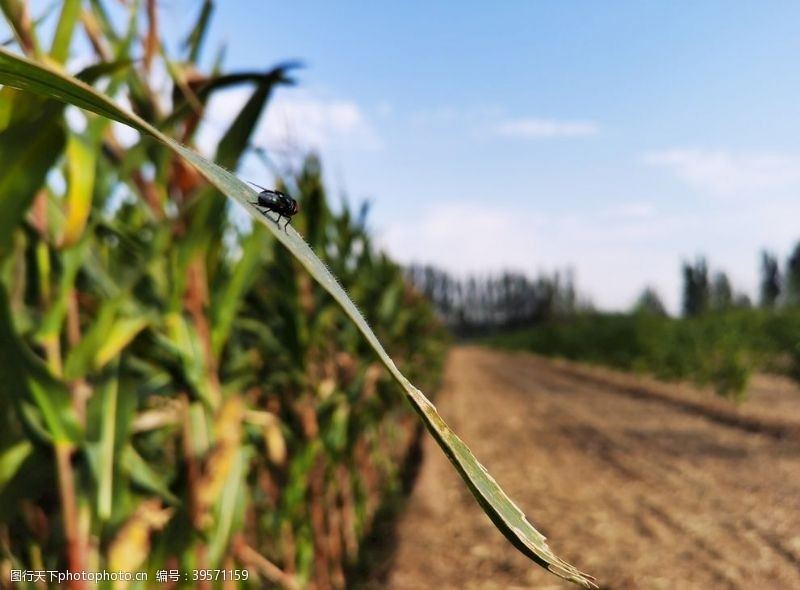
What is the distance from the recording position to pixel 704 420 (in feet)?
24.6

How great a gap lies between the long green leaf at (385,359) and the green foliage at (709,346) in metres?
8.23

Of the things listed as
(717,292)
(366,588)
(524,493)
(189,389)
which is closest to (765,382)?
(717,292)

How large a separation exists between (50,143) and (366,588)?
3261mm

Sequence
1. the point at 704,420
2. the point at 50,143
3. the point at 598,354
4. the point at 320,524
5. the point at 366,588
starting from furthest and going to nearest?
the point at 598,354
the point at 704,420
the point at 366,588
the point at 320,524
the point at 50,143

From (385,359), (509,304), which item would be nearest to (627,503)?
(385,359)

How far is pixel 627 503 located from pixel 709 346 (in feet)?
23.6

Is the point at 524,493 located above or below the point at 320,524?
below

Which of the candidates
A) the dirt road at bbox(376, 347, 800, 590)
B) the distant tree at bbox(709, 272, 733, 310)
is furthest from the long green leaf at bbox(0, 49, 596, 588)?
the distant tree at bbox(709, 272, 733, 310)

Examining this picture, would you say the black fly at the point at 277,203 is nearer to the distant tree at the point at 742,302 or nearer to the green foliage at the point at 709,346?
the green foliage at the point at 709,346

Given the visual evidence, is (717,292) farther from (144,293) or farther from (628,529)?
(144,293)

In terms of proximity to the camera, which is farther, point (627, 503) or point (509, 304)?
point (509, 304)

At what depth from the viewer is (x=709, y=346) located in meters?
10.4

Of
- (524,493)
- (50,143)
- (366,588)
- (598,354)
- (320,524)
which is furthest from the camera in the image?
(598,354)

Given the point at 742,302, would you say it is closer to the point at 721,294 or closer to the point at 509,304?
the point at 721,294
